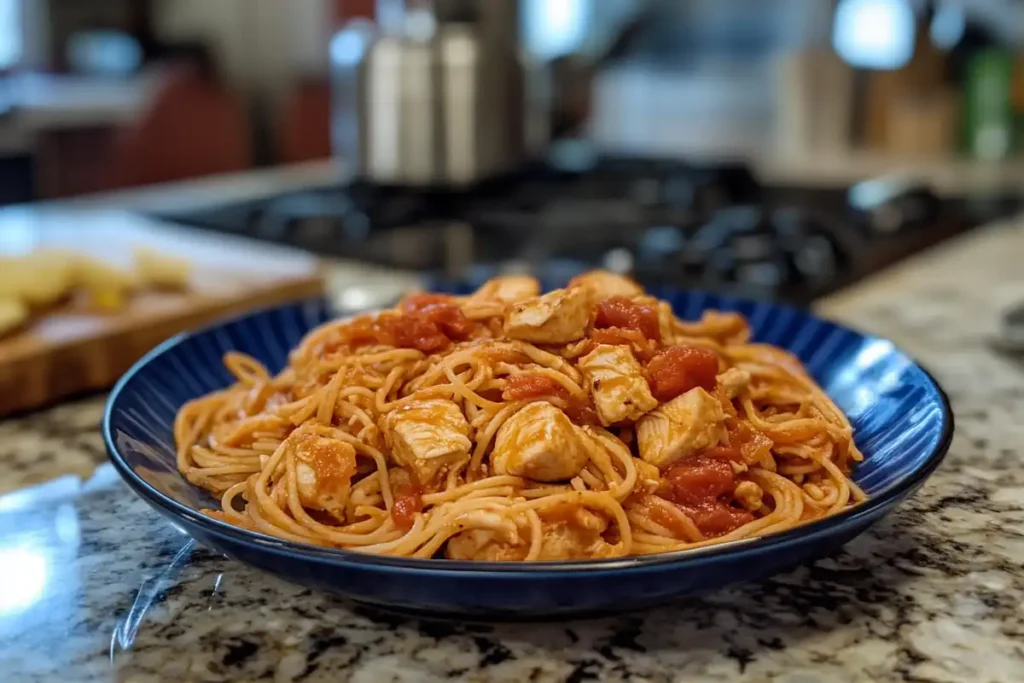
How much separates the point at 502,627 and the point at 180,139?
354 centimetres

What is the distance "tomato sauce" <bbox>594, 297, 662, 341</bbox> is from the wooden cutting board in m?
0.65

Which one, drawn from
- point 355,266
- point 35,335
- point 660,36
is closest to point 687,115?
point 660,36

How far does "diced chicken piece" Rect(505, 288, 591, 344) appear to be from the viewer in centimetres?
85

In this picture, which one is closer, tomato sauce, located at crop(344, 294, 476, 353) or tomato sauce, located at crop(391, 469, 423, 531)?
tomato sauce, located at crop(391, 469, 423, 531)

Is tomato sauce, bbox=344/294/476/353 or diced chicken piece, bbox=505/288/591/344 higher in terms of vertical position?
diced chicken piece, bbox=505/288/591/344

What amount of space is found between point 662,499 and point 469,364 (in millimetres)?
209

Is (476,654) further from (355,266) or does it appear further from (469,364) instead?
(355,266)

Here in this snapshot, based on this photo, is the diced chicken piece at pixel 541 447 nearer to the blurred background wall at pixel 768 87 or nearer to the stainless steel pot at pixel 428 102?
the stainless steel pot at pixel 428 102

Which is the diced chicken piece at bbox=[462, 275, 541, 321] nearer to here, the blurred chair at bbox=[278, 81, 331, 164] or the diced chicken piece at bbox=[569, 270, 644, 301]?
the diced chicken piece at bbox=[569, 270, 644, 301]

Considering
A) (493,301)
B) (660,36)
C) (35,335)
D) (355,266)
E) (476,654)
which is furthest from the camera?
(660,36)

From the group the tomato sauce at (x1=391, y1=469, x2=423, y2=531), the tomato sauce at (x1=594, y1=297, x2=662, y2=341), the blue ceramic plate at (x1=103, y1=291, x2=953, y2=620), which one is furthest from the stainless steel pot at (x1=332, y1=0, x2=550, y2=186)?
the tomato sauce at (x1=391, y1=469, x2=423, y2=531)

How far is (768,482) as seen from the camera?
31.5 inches

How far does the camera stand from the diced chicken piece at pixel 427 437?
76 cm

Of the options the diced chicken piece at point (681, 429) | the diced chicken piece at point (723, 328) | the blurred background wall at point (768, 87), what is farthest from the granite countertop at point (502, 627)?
the blurred background wall at point (768, 87)
